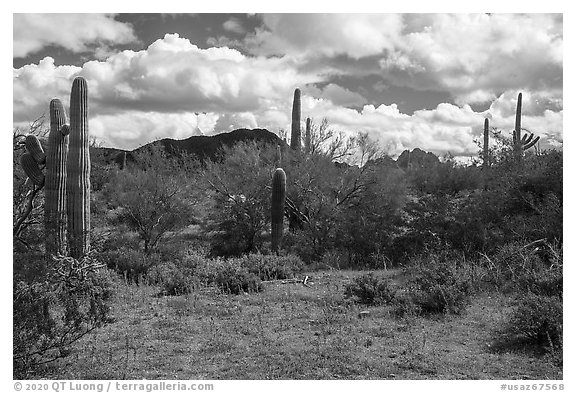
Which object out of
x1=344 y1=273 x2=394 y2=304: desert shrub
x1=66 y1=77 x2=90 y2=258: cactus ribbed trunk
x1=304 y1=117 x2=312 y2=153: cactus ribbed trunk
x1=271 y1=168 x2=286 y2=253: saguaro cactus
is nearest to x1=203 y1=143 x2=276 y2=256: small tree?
x1=271 y1=168 x2=286 y2=253: saguaro cactus

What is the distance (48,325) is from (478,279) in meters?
7.80

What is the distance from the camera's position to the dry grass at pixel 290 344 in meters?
6.47

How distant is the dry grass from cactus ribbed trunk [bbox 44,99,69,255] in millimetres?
2755

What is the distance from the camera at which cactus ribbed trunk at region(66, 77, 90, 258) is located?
42.4 ft

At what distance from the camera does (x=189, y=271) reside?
12.9 m

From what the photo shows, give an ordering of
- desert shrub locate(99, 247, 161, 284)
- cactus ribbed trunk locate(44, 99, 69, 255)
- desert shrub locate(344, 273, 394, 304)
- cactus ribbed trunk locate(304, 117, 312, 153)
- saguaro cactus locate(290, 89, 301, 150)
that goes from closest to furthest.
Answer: desert shrub locate(344, 273, 394, 304) < cactus ribbed trunk locate(44, 99, 69, 255) < desert shrub locate(99, 247, 161, 284) < saguaro cactus locate(290, 89, 301, 150) < cactus ribbed trunk locate(304, 117, 312, 153)

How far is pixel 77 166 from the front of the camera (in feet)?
42.8

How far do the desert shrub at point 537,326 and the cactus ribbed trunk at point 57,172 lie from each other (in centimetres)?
908

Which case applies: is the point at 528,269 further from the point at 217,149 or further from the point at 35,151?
the point at 217,149

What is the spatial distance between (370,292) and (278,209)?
8.04 m

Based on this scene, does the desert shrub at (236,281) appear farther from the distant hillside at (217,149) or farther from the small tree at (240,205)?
the distant hillside at (217,149)

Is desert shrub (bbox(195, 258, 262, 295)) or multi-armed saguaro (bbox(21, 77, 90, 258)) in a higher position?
multi-armed saguaro (bbox(21, 77, 90, 258))

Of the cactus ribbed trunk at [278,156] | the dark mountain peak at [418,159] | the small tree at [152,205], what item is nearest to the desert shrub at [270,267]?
the small tree at [152,205]

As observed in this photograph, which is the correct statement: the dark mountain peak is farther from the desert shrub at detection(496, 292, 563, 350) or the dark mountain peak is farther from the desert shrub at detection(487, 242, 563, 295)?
the desert shrub at detection(496, 292, 563, 350)
